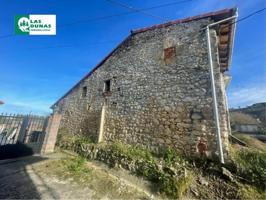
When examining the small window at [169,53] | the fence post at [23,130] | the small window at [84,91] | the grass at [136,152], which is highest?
the small window at [169,53]

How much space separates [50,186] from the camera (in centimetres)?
443

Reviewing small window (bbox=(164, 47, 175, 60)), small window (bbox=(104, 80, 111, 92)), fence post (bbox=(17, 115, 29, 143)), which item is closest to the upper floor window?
small window (bbox=(104, 80, 111, 92))

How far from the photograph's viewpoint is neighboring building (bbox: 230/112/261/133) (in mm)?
12905

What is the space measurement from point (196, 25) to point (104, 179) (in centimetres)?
687

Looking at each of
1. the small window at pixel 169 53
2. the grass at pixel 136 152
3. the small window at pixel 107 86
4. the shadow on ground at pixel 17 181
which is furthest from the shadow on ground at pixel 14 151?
the small window at pixel 169 53

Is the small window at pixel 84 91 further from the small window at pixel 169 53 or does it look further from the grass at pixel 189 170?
the small window at pixel 169 53

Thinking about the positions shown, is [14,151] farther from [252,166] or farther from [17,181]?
[252,166]

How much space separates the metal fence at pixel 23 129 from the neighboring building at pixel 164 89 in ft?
7.92

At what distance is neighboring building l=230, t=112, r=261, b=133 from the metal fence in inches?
585

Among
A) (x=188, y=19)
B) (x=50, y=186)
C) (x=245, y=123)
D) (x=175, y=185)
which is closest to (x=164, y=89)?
(x=188, y=19)

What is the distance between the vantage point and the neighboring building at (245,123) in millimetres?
12905

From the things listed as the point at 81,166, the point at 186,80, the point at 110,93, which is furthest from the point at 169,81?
the point at 81,166

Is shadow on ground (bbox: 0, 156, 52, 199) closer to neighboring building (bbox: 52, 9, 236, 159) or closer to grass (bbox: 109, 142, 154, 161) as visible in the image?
grass (bbox: 109, 142, 154, 161)

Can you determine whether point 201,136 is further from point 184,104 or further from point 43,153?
point 43,153
